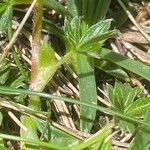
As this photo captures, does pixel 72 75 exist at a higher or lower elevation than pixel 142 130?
higher

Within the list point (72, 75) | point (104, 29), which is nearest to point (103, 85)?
point (72, 75)

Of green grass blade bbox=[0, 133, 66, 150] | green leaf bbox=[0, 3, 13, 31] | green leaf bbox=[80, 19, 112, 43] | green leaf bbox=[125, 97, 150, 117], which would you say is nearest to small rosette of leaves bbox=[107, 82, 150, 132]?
green leaf bbox=[125, 97, 150, 117]

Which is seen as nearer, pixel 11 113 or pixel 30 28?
pixel 11 113

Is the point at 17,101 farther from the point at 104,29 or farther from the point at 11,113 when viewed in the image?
the point at 104,29

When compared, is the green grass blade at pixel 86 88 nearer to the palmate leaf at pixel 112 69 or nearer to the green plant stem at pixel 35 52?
the palmate leaf at pixel 112 69

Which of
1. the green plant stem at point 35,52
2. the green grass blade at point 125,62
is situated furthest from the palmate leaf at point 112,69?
the green plant stem at point 35,52

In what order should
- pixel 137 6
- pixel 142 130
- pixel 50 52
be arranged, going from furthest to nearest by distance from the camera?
pixel 137 6
pixel 50 52
pixel 142 130
